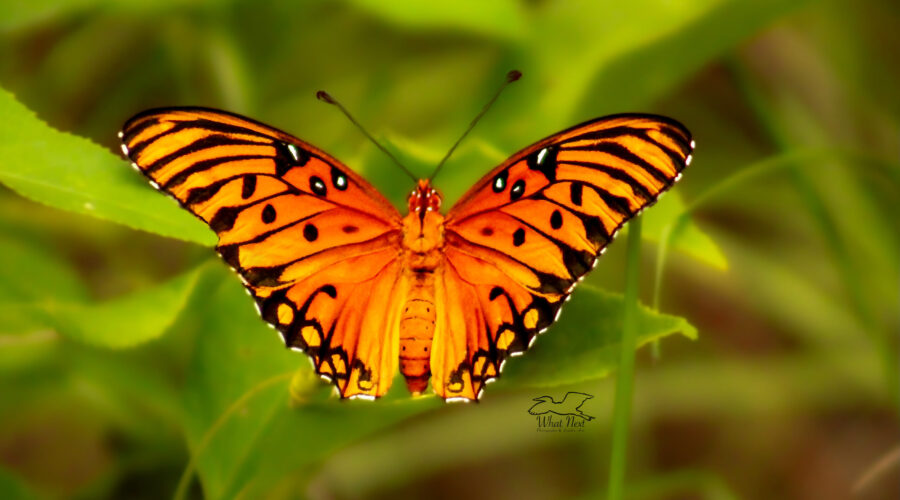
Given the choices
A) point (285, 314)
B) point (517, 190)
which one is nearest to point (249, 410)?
point (285, 314)

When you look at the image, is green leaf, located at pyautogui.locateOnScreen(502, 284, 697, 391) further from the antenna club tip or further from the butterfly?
the antenna club tip

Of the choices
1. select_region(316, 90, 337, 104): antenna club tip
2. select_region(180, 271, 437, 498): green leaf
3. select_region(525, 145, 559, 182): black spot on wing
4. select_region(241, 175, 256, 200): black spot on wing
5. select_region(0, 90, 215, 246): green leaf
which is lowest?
select_region(180, 271, 437, 498): green leaf

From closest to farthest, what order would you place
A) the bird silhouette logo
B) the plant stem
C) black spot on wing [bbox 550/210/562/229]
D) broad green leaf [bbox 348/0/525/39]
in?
the plant stem
black spot on wing [bbox 550/210/562/229]
the bird silhouette logo
broad green leaf [bbox 348/0/525/39]

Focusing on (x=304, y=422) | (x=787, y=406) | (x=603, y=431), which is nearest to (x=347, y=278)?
(x=304, y=422)

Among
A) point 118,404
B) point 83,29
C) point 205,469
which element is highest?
point 83,29

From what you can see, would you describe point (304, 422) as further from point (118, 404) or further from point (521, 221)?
point (118, 404)

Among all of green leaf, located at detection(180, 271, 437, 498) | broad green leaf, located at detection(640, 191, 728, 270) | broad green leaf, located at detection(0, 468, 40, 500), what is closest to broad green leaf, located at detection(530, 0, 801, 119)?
broad green leaf, located at detection(640, 191, 728, 270)
